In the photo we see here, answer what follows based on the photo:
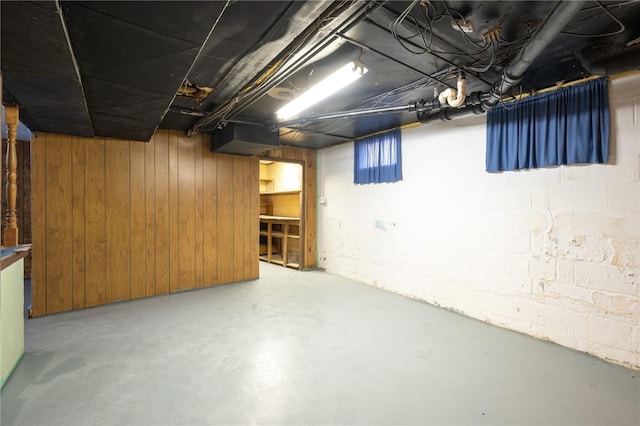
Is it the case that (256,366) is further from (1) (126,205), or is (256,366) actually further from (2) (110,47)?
(1) (126,205)

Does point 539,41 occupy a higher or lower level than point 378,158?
higher

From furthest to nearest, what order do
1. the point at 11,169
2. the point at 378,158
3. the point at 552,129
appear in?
the point at 378,158, the point at 552,129, the point at 11,169

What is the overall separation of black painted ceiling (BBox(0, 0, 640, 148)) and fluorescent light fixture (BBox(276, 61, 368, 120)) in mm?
145

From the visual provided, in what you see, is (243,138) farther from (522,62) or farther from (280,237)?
(280,237)

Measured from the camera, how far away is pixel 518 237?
2.95 metres

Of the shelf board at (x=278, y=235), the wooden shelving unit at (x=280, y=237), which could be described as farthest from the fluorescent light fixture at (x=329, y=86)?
the shelf board at (x=278, y=235)

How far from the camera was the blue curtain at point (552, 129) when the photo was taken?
2.42 metres

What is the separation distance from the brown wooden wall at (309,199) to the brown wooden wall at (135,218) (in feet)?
3.46

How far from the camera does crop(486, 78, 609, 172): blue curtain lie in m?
2.42

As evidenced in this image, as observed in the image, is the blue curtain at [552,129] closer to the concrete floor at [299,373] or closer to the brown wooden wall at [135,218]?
the concrete floor at [299,373]

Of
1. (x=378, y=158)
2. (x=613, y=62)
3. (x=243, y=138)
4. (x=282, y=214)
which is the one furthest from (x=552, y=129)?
(x=282, y=214)

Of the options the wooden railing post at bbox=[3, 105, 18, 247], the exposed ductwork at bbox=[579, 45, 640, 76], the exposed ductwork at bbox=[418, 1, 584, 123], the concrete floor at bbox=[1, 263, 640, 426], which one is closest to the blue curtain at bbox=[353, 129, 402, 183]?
the exposed ductwork at bbox=[418, 1, 584, 123]

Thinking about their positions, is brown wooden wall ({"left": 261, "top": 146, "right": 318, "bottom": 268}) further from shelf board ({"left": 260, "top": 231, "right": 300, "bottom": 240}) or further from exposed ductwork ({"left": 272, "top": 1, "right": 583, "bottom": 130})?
exposed ductwork ({"left": 272, "top": 1, "right": 583, "bottom": 130})

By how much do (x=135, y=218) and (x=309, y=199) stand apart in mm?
2912
